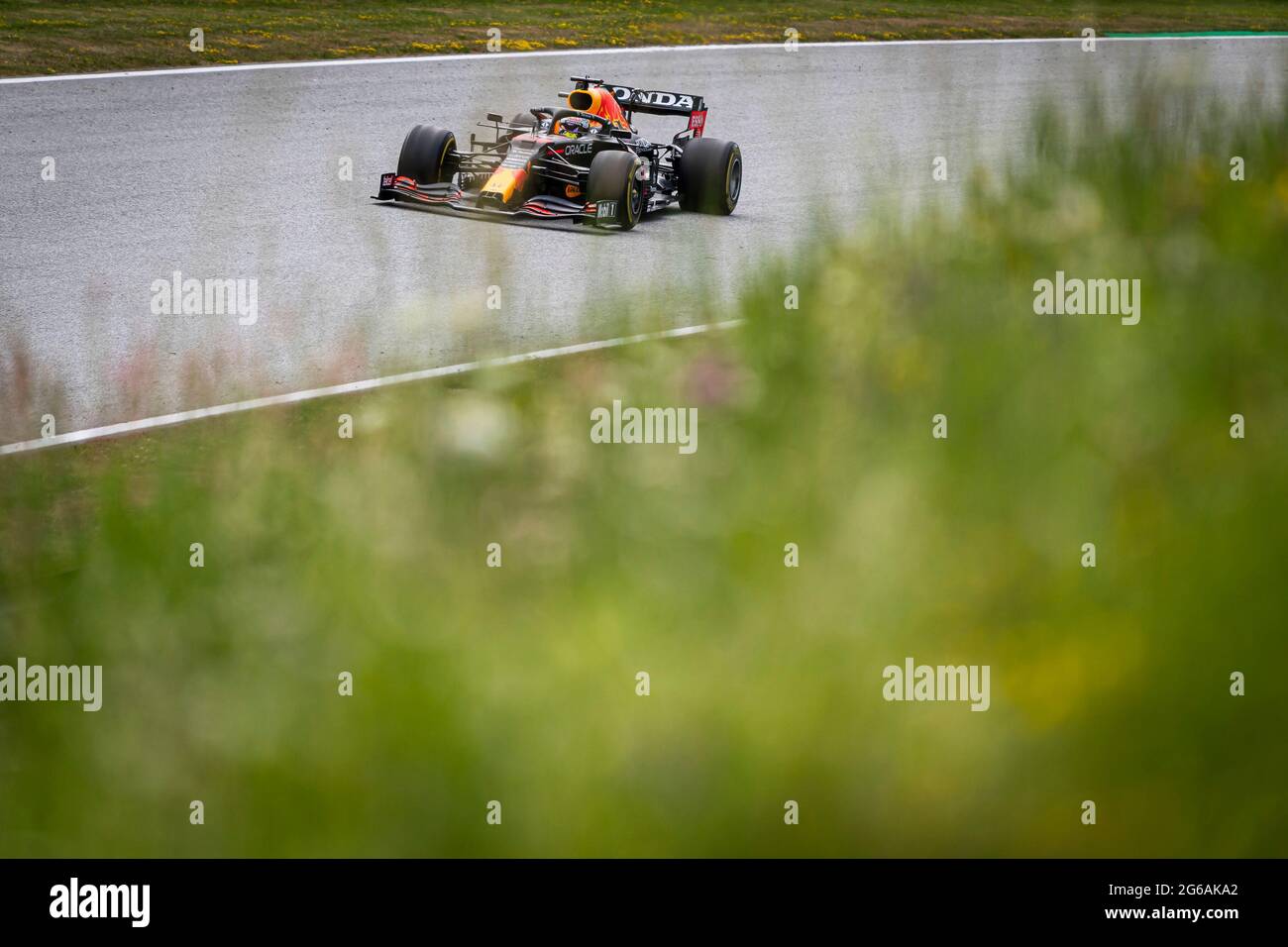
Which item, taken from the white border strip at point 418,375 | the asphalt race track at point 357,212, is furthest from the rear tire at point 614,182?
the white border strip at point 418,375

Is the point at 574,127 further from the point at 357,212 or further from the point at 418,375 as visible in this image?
the point at 418,375

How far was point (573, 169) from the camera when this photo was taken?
33.5ft

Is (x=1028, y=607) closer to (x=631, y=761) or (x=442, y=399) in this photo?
(x=631, y=761)

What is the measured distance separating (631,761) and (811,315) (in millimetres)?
2035

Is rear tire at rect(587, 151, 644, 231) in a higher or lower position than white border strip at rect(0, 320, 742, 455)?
higher

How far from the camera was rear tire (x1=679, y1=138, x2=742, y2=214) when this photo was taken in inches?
426

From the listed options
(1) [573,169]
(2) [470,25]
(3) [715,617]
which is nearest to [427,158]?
(1) [573,169]

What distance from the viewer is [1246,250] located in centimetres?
400

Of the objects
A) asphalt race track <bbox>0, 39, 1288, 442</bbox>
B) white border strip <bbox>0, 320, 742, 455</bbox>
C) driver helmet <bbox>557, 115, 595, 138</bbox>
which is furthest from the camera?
driver helmet <bbox>557, 115, 595, 138</bbox>

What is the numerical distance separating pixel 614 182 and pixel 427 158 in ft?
4.46

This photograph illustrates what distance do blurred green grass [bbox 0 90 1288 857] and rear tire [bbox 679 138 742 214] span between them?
291 inches

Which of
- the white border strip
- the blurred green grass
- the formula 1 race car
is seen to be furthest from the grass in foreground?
the blurred green grass

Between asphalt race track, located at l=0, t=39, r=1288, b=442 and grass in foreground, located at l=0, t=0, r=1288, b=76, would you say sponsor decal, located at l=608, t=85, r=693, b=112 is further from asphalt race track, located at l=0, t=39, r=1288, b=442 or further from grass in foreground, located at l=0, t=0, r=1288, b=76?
grass in foreground, located at l=0, t=0, r=1288, b=76
